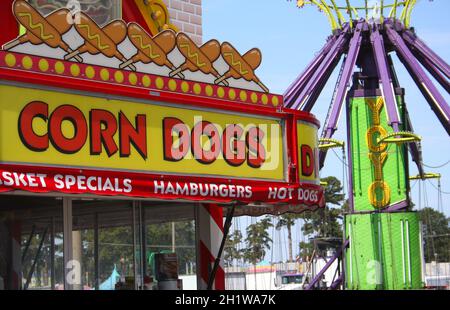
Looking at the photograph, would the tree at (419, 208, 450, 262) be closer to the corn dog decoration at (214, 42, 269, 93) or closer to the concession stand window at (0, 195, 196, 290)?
the concession stand window at (0, 195, 196, 290)

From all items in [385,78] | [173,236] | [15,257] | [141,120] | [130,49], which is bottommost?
[15,257]

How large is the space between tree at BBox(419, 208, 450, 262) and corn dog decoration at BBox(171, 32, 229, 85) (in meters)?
83.4

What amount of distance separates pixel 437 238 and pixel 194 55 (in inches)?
4040

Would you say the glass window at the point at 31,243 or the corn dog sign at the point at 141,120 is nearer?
the corn dog sign at the point at 141,120

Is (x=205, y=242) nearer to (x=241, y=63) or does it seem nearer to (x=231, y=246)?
(x=241, y=63)

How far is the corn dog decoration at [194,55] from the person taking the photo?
30.9 ft

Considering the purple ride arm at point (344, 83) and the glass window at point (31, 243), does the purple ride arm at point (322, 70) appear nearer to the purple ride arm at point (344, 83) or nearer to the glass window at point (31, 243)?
the purple ride arm at point (344, 83)

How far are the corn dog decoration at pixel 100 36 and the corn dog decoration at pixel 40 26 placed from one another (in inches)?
5.1

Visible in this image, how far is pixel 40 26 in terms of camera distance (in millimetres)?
8336

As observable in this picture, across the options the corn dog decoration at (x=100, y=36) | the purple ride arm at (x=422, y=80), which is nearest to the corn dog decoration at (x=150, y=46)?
the corn dog decoration at (x=100, y=36)

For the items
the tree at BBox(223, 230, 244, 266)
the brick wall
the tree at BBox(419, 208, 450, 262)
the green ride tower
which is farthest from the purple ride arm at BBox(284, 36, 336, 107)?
the tree at BBox(419, 208, 450, 262)

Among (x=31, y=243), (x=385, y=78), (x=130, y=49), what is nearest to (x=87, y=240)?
(x=31, y=243)
